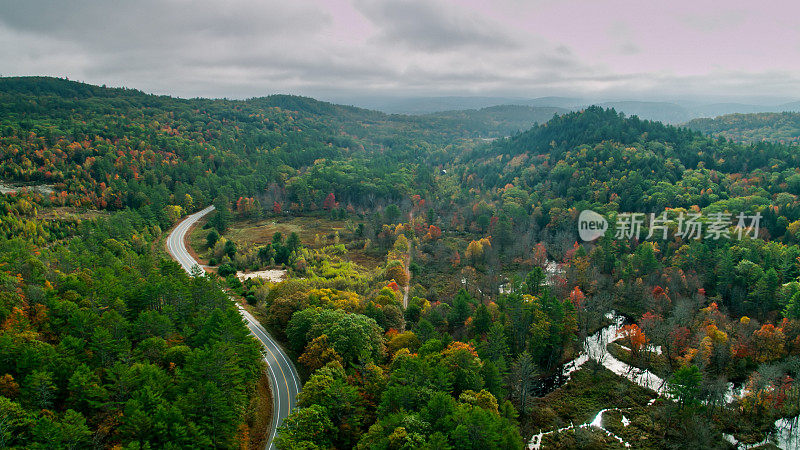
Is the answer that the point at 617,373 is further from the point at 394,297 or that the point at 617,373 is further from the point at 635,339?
the point at 394,297

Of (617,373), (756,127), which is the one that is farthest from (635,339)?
(756,127)

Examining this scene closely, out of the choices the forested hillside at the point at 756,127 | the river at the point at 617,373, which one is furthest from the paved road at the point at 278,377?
the forested hillside at the point at 756,127

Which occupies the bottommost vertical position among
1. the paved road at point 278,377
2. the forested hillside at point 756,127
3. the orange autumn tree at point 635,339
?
the orange autumn tree at point 635,339

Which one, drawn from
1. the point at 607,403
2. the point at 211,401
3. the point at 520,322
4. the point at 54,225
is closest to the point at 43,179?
the point at 54,225

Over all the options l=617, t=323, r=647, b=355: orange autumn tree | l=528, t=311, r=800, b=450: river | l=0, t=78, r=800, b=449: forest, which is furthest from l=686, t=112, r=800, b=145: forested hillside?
l=617, t=323, r=647, b=355: orange autumn tree

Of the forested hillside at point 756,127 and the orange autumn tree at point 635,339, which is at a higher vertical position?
the forested hillside at point 756,127

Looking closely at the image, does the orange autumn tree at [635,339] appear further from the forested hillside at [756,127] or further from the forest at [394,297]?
the forested hillside at [756,127]
